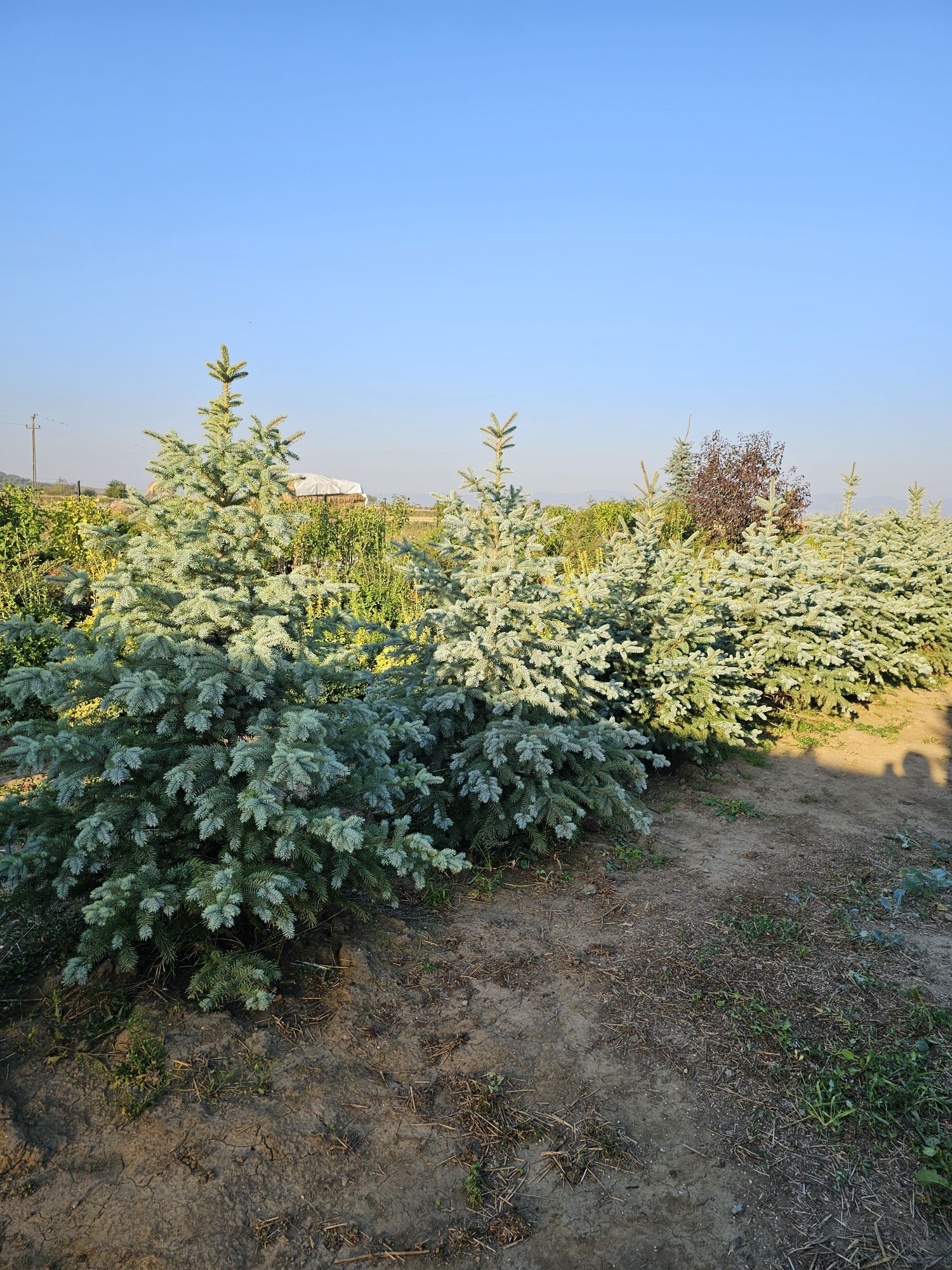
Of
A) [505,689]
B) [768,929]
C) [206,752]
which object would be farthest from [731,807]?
[206,752]

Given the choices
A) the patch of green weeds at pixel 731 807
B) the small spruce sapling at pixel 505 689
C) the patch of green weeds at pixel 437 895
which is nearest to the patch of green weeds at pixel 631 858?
the small spruce sapling at pixel 505 689

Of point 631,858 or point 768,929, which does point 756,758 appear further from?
point 768,929

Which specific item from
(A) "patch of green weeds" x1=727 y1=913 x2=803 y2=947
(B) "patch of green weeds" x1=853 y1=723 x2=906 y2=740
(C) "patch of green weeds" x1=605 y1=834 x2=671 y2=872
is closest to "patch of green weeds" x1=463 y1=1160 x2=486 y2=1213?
(A) "patch of green weeds" x1=727 y1=913 x2=803 y2=947

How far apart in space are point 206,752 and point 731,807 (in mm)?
4837

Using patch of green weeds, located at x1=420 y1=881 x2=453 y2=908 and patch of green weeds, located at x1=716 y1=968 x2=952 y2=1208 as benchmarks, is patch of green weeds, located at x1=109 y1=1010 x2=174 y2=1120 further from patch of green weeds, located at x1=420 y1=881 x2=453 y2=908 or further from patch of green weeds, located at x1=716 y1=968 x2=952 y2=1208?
patch of green weeds, located at x1=716 y1=968 x2=952 y2=1208

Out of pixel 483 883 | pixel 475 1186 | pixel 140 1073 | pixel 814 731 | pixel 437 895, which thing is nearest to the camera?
pixel 475 1186

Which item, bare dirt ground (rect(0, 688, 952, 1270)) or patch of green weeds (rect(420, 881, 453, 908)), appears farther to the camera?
patch of green weeds (rect(420, 881, 453, 908))

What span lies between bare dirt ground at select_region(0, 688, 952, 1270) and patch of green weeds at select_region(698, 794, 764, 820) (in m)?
1.63

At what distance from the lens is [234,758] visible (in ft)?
10.1

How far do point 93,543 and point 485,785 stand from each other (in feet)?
8.57

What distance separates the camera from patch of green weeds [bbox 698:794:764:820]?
6336 millimetres

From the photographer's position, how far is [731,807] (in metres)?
6.42

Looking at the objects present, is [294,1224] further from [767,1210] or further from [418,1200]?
[767,1210]

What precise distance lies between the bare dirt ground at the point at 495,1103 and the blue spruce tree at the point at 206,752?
0.38 meters
